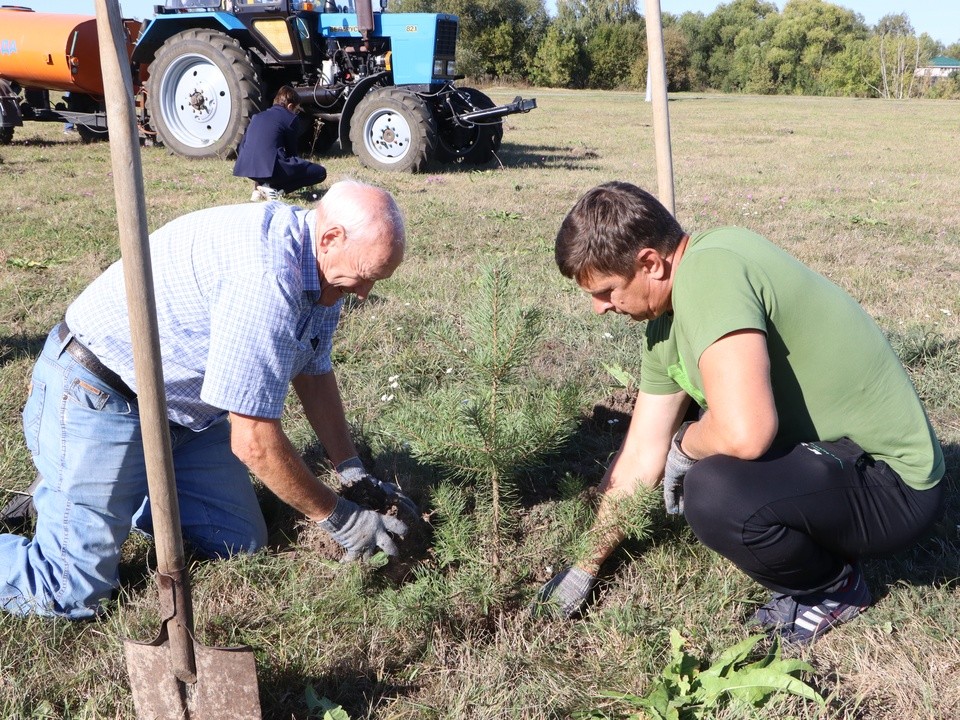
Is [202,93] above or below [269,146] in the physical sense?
above

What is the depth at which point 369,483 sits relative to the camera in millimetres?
2887

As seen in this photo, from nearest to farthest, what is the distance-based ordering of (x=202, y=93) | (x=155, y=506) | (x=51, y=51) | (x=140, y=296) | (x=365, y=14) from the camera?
(x=140, y=296)
(x=155, y=506)
(x=365, y=14)
(x=202, y=93)
(x=51, y=51)

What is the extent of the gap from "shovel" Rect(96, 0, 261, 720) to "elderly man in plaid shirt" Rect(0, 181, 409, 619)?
15.4 inches

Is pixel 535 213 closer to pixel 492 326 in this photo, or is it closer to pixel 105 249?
pixel 105 249

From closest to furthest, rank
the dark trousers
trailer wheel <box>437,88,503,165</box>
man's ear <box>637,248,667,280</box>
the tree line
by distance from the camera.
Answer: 1. man's ear <box>637,248,667,280</box>
2. the dark trousers
3. trailer wheel <box>437,88,503,165</box>
4. the tree line

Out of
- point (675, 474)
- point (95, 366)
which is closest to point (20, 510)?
point (95, 366)

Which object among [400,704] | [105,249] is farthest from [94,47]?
[400,704]

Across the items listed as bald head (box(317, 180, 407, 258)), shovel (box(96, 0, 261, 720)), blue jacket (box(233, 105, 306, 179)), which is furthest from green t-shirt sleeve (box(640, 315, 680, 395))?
blue jacket (box(233, 105, 306, 179))

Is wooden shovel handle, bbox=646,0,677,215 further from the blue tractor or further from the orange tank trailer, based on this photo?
the orange tank trailer

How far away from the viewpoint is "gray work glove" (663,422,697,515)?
2.46 meters

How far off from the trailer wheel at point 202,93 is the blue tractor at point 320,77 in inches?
0.5

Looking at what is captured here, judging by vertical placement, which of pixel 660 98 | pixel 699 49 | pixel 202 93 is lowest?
pixel 660 98

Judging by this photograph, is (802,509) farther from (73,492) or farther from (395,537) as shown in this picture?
(73,492)

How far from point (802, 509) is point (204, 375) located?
5.46ft
